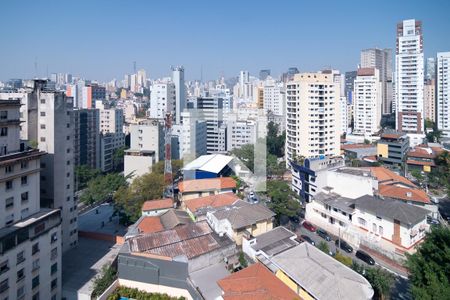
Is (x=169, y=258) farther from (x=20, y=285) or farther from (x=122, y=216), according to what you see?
(x=122, y=216)

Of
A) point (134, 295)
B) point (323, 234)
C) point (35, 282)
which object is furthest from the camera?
point (323, 234)

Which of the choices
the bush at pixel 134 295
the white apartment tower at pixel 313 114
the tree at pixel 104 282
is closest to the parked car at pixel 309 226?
the bush at pixel 134 295

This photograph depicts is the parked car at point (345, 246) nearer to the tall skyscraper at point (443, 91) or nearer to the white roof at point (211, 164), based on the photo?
the white roof at point (211, 164)

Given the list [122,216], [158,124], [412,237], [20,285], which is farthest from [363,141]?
[20,285]

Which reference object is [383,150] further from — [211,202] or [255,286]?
[255,286]

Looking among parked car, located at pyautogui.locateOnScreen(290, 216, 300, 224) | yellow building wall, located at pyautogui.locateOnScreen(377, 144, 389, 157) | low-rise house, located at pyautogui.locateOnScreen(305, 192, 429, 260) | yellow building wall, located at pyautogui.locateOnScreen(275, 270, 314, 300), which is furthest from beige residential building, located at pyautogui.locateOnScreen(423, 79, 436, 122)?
yellow building wall, located at pyautogui.locateOnScreen(275, 270, 314, 300)

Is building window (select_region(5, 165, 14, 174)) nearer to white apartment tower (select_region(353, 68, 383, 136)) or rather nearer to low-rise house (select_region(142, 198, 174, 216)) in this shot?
low-rise house (select_region(142, 198, 174, 216))

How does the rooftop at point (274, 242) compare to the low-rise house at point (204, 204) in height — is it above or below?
below

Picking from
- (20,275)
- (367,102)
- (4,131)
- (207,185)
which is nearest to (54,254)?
(20,275)

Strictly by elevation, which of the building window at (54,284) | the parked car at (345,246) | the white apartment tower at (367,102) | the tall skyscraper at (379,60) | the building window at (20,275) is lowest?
the building window at (54,284)
